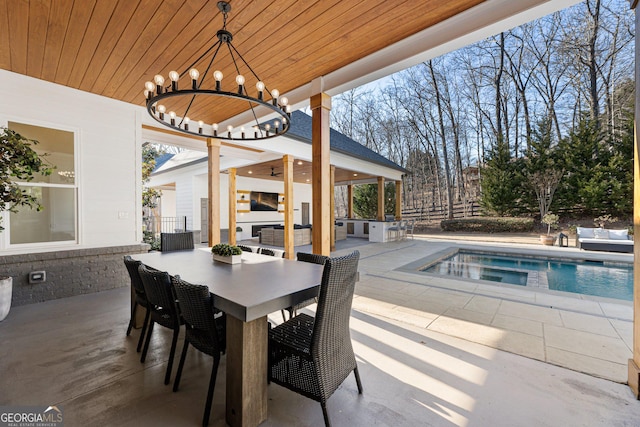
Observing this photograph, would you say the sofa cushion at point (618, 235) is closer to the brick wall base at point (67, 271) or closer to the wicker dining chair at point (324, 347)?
the wicker dining chair at point (324, 347)

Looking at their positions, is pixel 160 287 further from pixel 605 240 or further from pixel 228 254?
pixel 605 240

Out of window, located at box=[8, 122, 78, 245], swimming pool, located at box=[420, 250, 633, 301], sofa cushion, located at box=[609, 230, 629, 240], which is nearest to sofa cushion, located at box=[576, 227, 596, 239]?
sofa cushion, located at box=[609, 230, 629, 240]

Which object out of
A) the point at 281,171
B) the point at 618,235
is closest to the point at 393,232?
the point at 281,171

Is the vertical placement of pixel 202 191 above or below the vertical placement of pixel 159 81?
below

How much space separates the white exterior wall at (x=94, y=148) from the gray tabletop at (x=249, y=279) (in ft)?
6.43

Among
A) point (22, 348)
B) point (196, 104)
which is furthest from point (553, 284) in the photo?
point (22, 348)

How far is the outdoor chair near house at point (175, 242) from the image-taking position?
3.72 m

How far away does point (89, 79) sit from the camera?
3.81 metres

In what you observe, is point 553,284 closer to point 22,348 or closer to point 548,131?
point 22,348

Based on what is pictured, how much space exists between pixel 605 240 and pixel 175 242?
11.4 m

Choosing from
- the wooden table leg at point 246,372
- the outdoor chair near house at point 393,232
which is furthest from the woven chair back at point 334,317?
the outdoor chair near house at point 393,232

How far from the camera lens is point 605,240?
8125 mm

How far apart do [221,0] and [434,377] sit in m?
3.58

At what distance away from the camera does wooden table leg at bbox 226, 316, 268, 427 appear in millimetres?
1604
